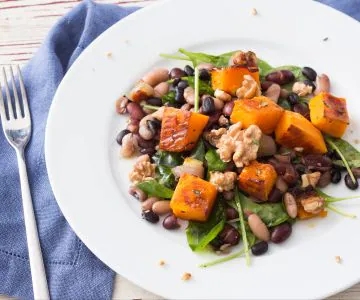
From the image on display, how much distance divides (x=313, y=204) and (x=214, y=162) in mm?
575

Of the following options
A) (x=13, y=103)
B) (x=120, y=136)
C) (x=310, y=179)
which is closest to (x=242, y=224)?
(x=310, y=179)

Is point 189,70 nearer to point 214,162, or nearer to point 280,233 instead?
point 214,162

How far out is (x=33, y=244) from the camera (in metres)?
3.44

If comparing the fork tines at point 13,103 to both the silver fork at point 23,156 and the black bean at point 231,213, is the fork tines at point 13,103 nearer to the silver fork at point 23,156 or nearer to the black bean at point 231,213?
the silver fork at point 23,156

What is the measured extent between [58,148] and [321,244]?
5.21 feet

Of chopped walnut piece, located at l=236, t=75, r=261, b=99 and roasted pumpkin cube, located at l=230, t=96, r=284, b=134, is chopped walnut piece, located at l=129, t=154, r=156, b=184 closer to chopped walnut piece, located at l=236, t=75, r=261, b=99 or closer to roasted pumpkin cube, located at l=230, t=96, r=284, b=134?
roasted pumpkin cube, located at l=230, t=96, r=284, b=134

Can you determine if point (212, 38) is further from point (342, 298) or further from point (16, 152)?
point (342, 298)

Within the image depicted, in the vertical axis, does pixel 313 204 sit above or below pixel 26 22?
above

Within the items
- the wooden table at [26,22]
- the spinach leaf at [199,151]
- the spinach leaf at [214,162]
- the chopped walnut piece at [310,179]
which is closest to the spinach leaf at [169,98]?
the spinach leaf at [199,151]

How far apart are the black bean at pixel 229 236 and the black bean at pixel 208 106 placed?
0.67 m

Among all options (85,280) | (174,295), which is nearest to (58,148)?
(85,280)

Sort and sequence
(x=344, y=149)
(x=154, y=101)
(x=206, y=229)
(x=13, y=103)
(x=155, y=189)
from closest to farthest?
(x=206, y=229), (x=155, y=189), (x=344, y=149), (x=154, y=101), (x=13, y=103)

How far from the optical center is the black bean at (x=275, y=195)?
10.7 ft

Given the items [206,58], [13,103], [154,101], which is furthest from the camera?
[13,103]
